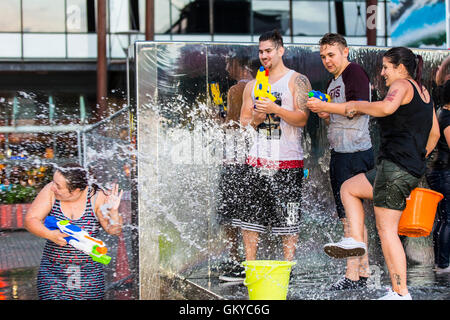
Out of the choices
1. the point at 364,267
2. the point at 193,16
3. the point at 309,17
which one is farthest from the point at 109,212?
the point at 309,17

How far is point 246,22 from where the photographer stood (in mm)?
24953

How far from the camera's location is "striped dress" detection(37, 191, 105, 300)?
459cm

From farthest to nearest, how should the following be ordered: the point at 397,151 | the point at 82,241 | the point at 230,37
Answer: the point at 230,37, the point at 397,151, the point at 82,241

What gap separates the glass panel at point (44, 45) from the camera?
24156 millimetres

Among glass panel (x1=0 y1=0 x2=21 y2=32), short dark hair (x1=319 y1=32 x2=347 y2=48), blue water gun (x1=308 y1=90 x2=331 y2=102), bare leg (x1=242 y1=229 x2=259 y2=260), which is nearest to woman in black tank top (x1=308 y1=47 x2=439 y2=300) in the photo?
blue water gun (x1=308 y1=90 x2=331 y2=102)

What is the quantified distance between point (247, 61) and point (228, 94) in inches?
14.3

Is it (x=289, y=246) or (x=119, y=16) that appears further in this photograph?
(x=119, y=16)

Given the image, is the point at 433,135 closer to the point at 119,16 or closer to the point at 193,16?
the point at 119,16

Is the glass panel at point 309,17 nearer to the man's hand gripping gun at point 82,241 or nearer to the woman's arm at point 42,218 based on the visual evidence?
the woman's arm at point 42,218

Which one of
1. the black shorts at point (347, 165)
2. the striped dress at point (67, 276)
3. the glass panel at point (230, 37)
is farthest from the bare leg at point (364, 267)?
the glass panel at point (230, 37)

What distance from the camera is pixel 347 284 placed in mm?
5445

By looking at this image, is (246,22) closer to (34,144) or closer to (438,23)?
(34,144)

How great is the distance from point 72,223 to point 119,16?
67.5ft
